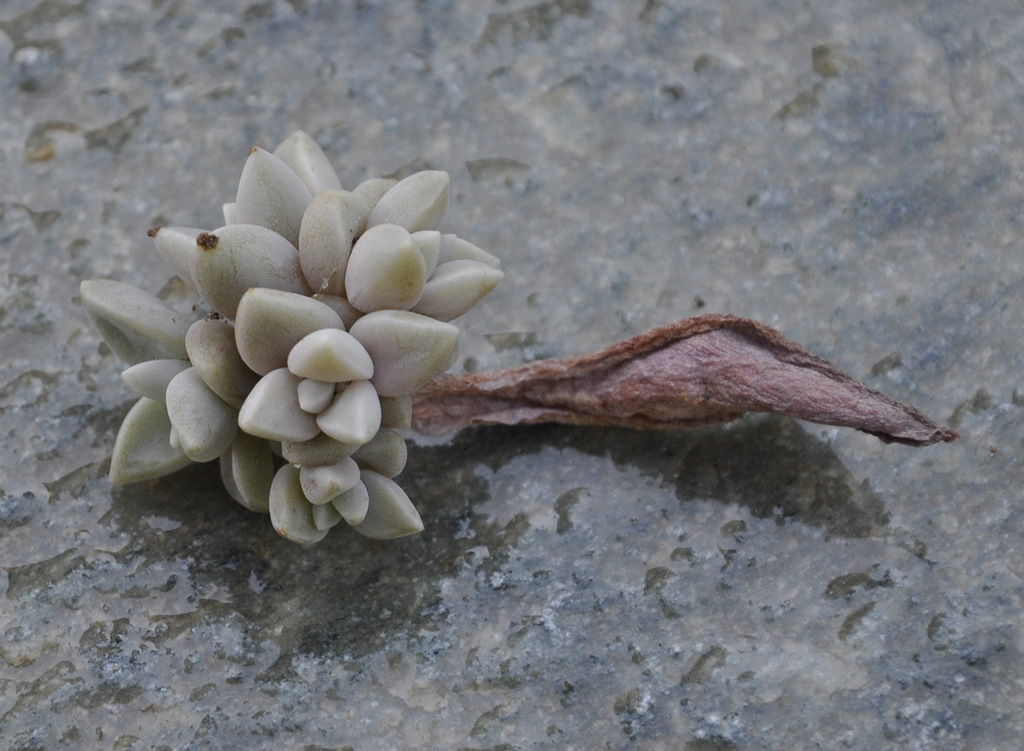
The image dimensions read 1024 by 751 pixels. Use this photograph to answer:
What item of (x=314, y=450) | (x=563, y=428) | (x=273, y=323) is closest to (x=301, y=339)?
(x=273, y=323)

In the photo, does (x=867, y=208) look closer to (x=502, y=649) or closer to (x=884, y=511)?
(x=884, y=511)

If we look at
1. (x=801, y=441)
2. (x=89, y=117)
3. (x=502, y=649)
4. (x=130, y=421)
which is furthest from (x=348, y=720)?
(x=89, y=117)

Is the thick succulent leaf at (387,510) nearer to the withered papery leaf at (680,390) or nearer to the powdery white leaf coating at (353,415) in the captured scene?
the powdery white leaf coating at (353,415)

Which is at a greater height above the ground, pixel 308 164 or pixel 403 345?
pixel 308 164

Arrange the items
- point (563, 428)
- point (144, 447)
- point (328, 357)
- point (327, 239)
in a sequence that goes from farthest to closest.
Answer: point (563, 428) < point (144, 447) < point (327, 239) < point (328, 357)

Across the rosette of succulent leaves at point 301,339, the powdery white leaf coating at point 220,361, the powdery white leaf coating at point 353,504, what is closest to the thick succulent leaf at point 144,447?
the rosette of succulent leaves at point 301,339

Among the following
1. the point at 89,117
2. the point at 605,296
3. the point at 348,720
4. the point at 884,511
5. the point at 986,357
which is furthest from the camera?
the point at 89,117

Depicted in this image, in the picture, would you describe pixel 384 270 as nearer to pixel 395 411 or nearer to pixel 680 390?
pixel 395 411
